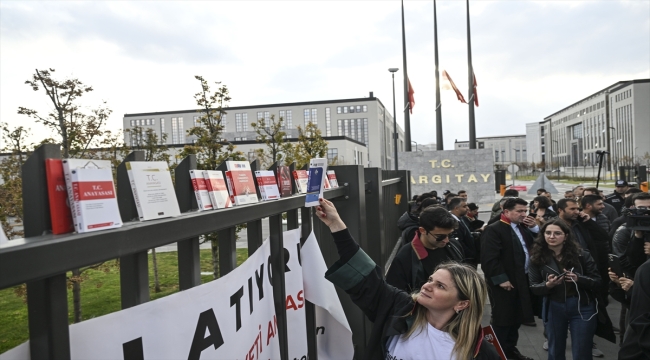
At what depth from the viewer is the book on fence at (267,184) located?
8.35 ft

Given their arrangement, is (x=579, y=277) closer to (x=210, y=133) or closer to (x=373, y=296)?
(x=373, y=296)

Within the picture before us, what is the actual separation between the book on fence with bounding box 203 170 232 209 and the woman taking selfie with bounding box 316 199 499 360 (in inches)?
27.3

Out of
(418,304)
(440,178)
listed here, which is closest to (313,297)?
(418,304)

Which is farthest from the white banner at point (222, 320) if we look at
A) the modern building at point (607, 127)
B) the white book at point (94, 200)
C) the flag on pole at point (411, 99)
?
the modern building at point (607, 127)

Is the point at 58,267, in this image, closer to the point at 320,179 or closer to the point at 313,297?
the point at 320,179

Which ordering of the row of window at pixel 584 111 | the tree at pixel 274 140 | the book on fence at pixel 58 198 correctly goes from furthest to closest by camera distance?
the row of window at pixel 584 111 → the tree at pixel 274 140 → the book on fence at pixel 58 198

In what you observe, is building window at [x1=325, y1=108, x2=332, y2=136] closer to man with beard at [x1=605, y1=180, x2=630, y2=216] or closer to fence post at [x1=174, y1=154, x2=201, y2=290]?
man with beard at [x1=605, y1=180, x2=630, y2=216]

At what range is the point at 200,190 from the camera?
1.88m

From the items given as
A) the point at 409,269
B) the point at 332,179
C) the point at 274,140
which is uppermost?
the point at 274,140

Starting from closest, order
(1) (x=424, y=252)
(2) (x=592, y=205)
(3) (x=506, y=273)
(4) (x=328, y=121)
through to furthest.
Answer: (1) (x=424, y=252), (3) (x=506, y=273), (2) (x=592, y=205), (4) (x=328, y=121)

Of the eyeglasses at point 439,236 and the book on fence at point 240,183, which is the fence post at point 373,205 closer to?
the eyeglasses at point 439,236

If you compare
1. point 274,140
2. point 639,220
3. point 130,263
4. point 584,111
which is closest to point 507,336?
point 639,220

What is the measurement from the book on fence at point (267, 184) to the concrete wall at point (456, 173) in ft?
106

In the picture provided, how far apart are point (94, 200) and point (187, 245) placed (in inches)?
25.5
